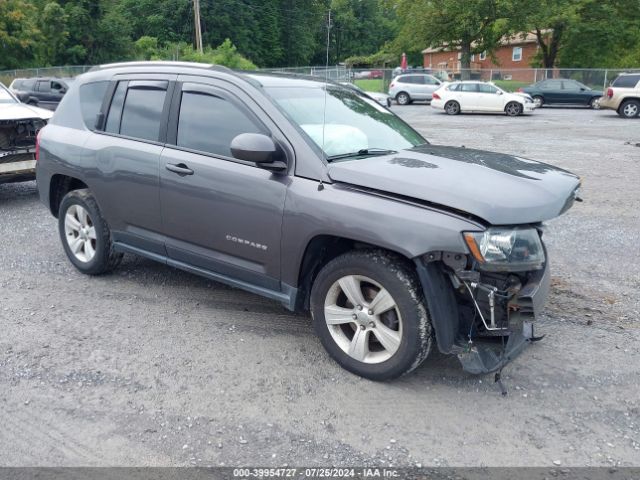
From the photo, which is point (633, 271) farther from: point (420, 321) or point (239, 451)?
point (239, 451)

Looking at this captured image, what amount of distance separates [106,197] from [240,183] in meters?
1.61

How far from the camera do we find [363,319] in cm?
363

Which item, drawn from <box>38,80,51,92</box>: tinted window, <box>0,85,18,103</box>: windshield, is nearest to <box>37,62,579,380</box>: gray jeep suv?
<box>0,85,18,103</box>: windshield

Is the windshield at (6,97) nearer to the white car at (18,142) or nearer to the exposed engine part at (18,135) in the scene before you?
the white car at (18,142)

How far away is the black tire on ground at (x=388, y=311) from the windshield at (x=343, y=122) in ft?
2.50

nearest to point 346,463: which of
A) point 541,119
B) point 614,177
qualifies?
point 614,177

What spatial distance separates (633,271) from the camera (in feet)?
18.5

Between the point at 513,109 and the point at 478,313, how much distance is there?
960 inches

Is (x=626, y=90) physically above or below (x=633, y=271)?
above

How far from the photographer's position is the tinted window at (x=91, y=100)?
523 cm

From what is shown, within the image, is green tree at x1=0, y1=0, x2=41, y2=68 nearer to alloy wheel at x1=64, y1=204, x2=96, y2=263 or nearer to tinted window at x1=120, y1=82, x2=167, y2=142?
alloy wheel at x1=64, y1=204, x2=96, y2=263

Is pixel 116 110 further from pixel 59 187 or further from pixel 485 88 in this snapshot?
pixel 485 88

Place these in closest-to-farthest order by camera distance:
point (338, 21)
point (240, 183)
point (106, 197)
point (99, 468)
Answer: point (99, 468) → point (240, 183) → point (106, 197) → point (338, 21)

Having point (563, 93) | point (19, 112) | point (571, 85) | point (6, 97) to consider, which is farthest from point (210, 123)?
point (571, 85)
